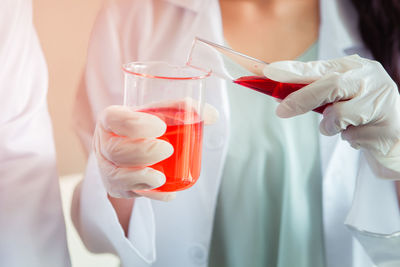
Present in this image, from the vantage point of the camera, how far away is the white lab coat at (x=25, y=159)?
1052mm

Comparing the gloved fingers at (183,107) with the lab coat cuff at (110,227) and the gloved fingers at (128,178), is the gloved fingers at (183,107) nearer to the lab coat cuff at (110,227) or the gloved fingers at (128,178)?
the gloved fingers at (128,178)

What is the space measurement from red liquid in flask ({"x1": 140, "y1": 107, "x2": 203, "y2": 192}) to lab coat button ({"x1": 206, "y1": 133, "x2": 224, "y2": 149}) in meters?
0.33

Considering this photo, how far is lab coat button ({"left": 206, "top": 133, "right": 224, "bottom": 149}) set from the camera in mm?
1233

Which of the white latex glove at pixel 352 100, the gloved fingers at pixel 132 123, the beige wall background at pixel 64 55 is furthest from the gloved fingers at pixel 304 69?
the beige wall background at pixel 64 55

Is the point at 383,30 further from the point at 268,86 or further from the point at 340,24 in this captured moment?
the point at 268,86

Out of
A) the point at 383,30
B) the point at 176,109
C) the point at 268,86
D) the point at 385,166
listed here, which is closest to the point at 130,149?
the point at 176,109

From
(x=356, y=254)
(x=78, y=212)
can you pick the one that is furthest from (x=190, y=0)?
(x=356, y=254)

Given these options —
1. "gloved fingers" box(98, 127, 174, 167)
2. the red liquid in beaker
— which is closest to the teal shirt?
the red liquid in beaker

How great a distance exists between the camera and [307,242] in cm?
124

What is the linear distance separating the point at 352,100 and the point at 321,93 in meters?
0.08

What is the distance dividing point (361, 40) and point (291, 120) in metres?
0.34

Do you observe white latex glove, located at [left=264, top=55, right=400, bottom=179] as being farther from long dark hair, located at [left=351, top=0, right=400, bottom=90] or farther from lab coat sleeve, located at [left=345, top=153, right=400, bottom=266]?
long dark hair, located at [left=351, top=0, right=400, bottom=90]

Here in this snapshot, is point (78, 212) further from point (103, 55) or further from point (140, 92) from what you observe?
point (140, 92)

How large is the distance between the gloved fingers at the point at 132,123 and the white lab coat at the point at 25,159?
0.95 feet
